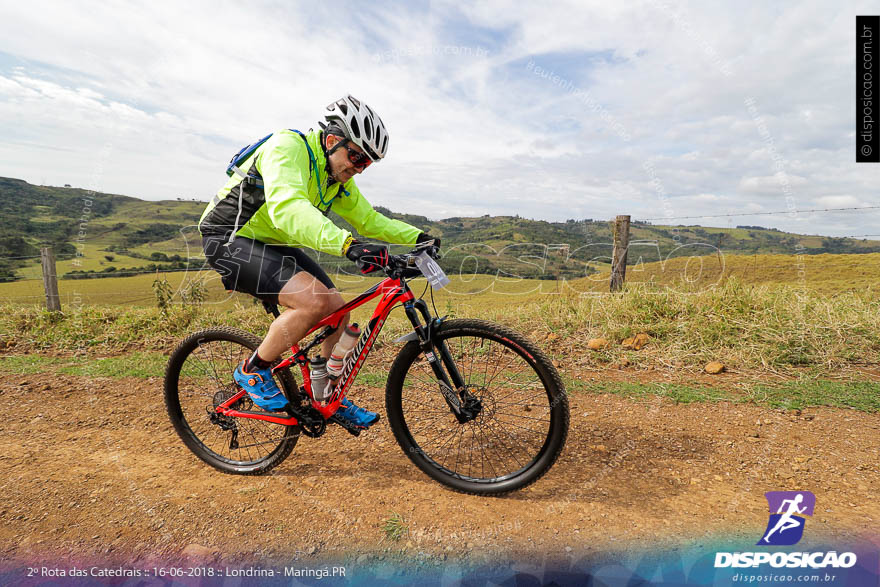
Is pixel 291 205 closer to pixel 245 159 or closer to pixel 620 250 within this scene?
pixel 245 159

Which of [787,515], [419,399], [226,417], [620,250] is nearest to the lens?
[787,515]

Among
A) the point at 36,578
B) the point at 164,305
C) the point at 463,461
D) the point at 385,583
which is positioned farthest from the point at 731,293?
the point at 164,305

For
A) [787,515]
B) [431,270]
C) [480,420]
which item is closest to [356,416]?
[480,420]

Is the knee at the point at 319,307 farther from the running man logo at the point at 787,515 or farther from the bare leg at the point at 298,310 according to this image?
the running man logo at the point at 787,515

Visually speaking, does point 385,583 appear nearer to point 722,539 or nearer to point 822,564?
point 722,539

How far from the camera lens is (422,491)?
2.98 metres

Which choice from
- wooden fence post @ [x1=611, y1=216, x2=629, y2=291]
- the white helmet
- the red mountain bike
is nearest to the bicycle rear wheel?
the red mountain bike

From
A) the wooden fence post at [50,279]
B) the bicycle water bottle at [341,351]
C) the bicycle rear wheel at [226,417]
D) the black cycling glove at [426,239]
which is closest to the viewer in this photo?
the black cycling glove at [426,239]

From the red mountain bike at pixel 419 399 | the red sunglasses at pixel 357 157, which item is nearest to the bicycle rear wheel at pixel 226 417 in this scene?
the red mountain bike at pixel 419 399

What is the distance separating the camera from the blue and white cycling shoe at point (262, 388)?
312cm

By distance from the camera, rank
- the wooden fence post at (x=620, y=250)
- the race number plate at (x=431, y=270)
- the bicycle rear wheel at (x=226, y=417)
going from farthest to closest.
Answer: the wooden fence post at (x=620, y=250)
the bicycle rear wheel at (x=226, y=417)
the race number plate at (x=431, y=270)

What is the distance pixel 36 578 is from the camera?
2258mm

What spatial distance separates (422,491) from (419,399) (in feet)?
4.16

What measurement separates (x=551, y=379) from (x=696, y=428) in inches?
86.1
